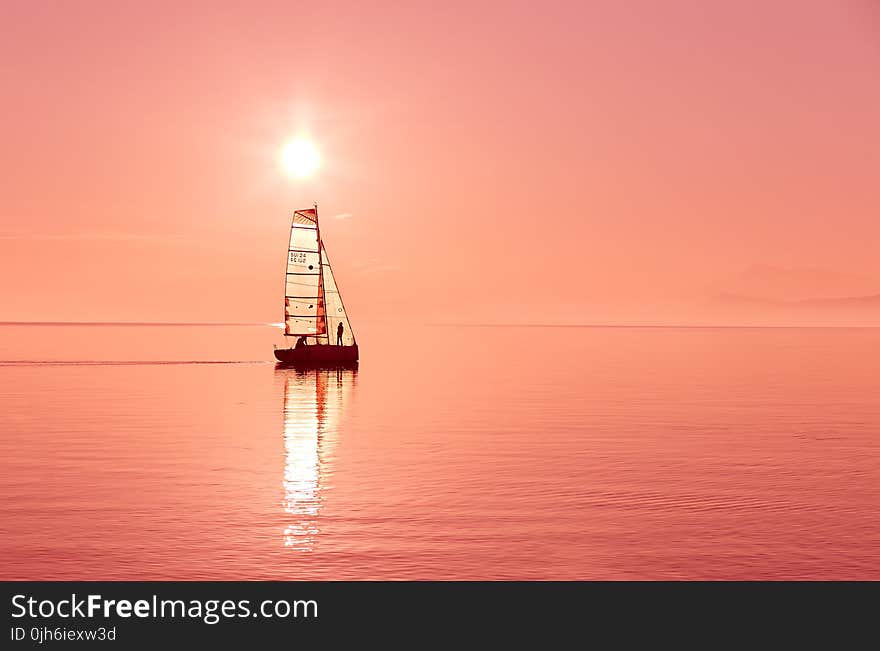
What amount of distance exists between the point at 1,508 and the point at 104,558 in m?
8.09

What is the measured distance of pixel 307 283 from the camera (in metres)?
105

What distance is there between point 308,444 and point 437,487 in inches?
531

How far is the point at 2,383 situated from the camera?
9125 centimetres

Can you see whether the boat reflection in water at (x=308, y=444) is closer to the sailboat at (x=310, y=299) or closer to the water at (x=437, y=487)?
the water at (x=437, y=487)

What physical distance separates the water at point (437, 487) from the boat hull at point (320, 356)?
28.1 m

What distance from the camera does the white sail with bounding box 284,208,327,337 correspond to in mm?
103938

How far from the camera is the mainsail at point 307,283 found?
103938 millimetres
